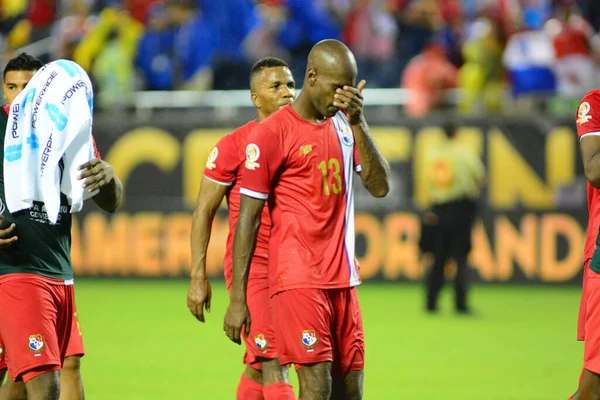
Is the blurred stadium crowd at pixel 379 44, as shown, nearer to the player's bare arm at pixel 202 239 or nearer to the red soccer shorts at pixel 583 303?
the player's bare arm at pixel 202 239

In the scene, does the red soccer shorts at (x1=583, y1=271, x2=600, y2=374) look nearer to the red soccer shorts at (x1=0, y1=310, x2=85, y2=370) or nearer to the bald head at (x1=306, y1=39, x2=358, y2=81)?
the bald head at (x1=306, y1=39, x2=358, y2=81)

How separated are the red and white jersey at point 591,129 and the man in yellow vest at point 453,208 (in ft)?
25.0

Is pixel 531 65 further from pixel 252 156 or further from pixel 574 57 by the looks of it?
pixel 252 156

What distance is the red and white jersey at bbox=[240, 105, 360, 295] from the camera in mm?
5844

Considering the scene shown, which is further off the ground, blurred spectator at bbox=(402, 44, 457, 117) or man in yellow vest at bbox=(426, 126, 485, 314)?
blurred spectator at bbox=(402, 44, 457, 117)

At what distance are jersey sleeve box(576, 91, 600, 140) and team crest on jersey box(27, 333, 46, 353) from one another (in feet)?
11.0

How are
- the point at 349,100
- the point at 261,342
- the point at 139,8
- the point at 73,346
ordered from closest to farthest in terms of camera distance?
the point at 349,100, the point at 73,346, the point at 261,342, the point at 139,8

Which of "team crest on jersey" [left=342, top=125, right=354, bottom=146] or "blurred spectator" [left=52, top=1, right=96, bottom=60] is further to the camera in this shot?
"blurred spectator" [left=52, top=1, right=96, bottom=60]

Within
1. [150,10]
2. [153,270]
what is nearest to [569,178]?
[153,270]

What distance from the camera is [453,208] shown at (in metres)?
14.2

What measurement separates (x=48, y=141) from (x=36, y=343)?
1.17m

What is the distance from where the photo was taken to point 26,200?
5.95 meters

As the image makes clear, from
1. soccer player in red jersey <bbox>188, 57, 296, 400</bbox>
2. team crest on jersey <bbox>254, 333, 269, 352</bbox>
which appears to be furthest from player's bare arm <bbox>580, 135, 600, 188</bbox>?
team crest on jersey <bbox>254, 333, 269, 352</bbox>

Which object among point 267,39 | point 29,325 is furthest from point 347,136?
point 267,39
